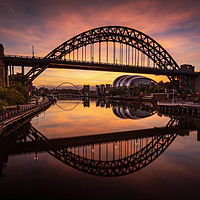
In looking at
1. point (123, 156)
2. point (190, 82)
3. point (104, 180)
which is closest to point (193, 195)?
point (104, 180)

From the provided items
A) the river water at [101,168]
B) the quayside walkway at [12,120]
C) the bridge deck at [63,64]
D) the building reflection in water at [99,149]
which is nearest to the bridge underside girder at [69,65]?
the bridge deck at [63,64]

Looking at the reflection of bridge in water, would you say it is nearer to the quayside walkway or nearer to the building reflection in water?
the building reflection in water

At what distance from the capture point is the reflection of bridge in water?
48.1 ft

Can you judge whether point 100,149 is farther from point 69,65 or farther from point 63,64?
point 69,65

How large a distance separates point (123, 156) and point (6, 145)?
13.7 m

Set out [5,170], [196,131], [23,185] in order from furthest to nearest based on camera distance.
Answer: [196,131] < [5,170] < [23,185]

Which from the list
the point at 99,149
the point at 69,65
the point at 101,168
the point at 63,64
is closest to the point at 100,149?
the point at 99,149

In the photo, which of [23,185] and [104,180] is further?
[104,180]

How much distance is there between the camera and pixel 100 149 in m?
18.6

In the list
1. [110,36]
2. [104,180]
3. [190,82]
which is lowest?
[104,180]

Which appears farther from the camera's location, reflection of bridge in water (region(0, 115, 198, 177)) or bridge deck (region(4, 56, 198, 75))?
bridge deck (region(4, 56, 198, 75))

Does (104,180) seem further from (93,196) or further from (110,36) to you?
(110,36)

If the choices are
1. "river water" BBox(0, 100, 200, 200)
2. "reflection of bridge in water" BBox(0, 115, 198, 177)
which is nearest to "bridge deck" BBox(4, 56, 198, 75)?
"reflection of bridge in water" BBox(0, 115, 198, 177)

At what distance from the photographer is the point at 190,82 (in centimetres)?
8706
